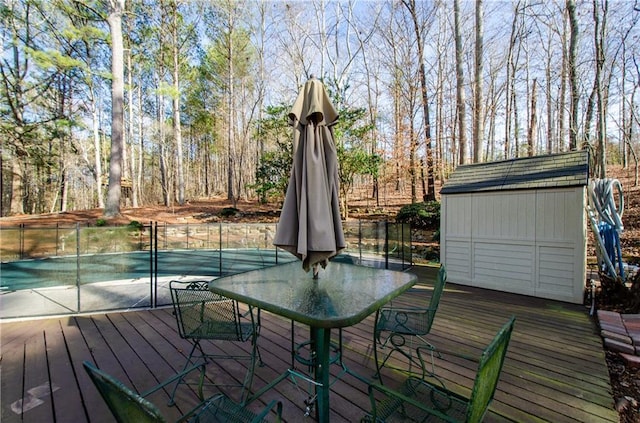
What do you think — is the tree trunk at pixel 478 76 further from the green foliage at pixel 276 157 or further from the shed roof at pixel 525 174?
the green foliage at pixel 276 157

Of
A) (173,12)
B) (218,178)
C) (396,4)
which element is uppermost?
(173,12)

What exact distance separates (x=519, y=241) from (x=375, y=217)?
297 inches

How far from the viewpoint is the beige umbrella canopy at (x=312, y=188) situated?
192 centimetres

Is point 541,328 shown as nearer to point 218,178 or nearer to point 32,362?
point 32,362

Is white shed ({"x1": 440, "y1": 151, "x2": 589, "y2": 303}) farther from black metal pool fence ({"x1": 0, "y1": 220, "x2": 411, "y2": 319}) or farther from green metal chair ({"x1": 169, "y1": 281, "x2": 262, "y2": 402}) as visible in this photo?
green metal chair ({"x1": 169, "y1": 281, "x2": 262, "y2": 402})

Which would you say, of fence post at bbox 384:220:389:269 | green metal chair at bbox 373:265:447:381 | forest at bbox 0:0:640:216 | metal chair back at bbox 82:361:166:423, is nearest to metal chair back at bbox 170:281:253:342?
green metal chair at bbox 373:265:447:381

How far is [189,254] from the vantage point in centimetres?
745

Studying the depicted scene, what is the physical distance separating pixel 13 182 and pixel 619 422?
21.3 m

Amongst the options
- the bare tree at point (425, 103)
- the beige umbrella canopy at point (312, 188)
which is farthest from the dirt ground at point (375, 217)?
the beige umbrella canopy at point (312, 188)

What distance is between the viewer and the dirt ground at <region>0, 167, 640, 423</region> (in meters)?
2.26

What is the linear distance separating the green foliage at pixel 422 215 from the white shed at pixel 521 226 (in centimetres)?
425

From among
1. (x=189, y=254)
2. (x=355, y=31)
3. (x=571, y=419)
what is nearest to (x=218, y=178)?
(x=355, y=31)

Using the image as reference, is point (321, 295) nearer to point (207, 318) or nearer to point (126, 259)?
point (207, 318)

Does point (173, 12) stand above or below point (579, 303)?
above
